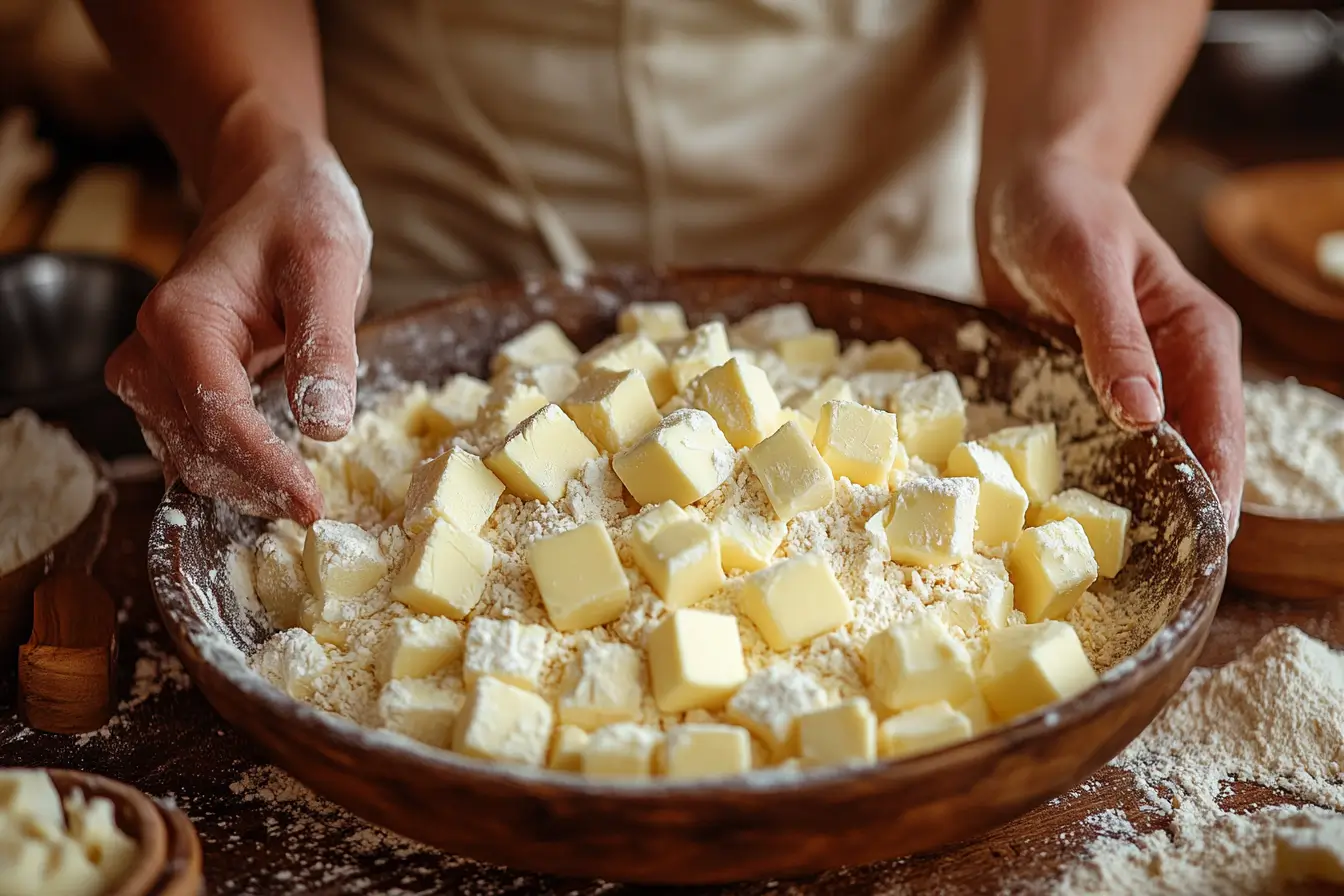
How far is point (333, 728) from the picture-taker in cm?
79

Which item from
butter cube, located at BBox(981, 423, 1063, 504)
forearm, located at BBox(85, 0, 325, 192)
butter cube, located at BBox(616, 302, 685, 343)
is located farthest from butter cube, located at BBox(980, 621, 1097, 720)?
forearm, located at BBox(85, 0, 325, 192)

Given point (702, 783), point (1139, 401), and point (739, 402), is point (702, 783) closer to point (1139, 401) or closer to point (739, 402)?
point (739, 402)

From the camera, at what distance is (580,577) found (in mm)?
952

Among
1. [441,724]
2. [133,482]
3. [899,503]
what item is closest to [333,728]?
[441,724]

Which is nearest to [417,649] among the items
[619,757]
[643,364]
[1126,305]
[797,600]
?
[619,757]

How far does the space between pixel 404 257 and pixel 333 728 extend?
3.92 feet

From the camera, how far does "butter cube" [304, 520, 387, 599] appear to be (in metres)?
1.03

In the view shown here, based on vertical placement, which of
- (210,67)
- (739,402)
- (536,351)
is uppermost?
(210,67)

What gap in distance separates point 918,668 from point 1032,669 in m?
0.09

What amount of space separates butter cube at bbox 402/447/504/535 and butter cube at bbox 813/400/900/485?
0.31m

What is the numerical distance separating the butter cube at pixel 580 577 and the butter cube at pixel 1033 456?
17.6 inches

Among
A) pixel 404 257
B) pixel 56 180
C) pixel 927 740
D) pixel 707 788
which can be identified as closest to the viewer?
pixel 707 788

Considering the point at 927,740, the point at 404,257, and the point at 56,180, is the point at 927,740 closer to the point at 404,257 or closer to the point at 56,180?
the point at 404,257

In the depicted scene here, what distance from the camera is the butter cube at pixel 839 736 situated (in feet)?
2.70
